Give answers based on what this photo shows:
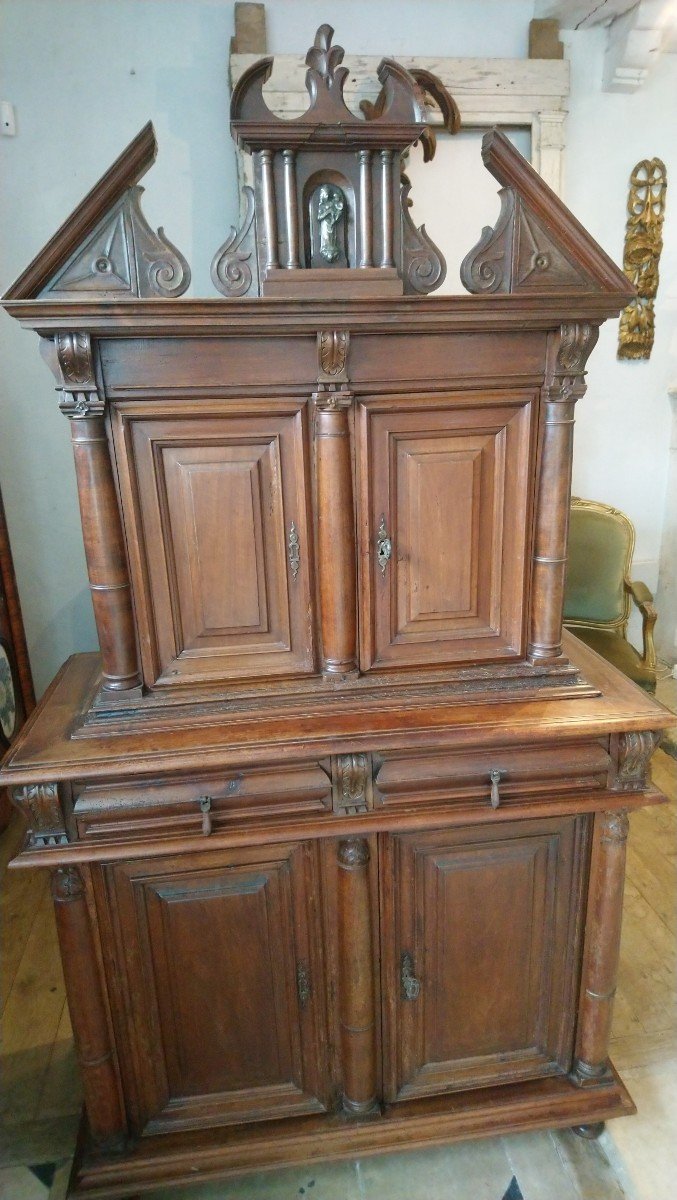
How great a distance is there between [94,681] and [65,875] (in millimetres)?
411

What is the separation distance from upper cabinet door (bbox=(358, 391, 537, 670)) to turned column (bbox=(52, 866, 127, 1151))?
702mm

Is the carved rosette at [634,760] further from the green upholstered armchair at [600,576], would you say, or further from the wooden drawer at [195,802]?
the green upholstered armchair at [600,576]

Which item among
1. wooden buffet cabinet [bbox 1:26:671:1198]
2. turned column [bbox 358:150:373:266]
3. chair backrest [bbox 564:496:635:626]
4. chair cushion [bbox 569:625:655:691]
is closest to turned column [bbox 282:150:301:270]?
wooden buffet cabinet [bbox 1:26:671:1198]

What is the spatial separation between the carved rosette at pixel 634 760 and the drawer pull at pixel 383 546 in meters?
0.56

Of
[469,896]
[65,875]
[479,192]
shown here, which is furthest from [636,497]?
[65,875]

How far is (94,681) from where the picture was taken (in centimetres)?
150

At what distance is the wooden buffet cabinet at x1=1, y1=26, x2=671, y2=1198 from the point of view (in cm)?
119

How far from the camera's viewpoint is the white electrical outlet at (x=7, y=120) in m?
2.11

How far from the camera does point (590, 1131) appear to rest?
151 cm

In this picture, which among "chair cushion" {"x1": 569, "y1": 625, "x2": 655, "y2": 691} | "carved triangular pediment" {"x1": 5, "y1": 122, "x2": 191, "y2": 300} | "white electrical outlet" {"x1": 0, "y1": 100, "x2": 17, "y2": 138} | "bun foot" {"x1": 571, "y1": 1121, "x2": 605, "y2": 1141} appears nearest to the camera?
"carved triangular pediment" {"x1": 5, "y1": 122, "x2": 191, "y2": 300}

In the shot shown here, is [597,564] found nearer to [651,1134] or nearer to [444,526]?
[444,526]

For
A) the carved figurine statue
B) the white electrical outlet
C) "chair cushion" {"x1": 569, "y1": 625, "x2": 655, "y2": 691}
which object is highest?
the white electrical outlet

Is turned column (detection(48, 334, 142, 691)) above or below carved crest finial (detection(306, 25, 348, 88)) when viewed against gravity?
below

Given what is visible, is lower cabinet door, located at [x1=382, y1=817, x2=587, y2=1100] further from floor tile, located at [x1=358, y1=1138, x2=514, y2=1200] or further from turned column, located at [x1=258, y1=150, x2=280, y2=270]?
turned column, located at [x1=258, y1=150, x2=280, y2=270]
